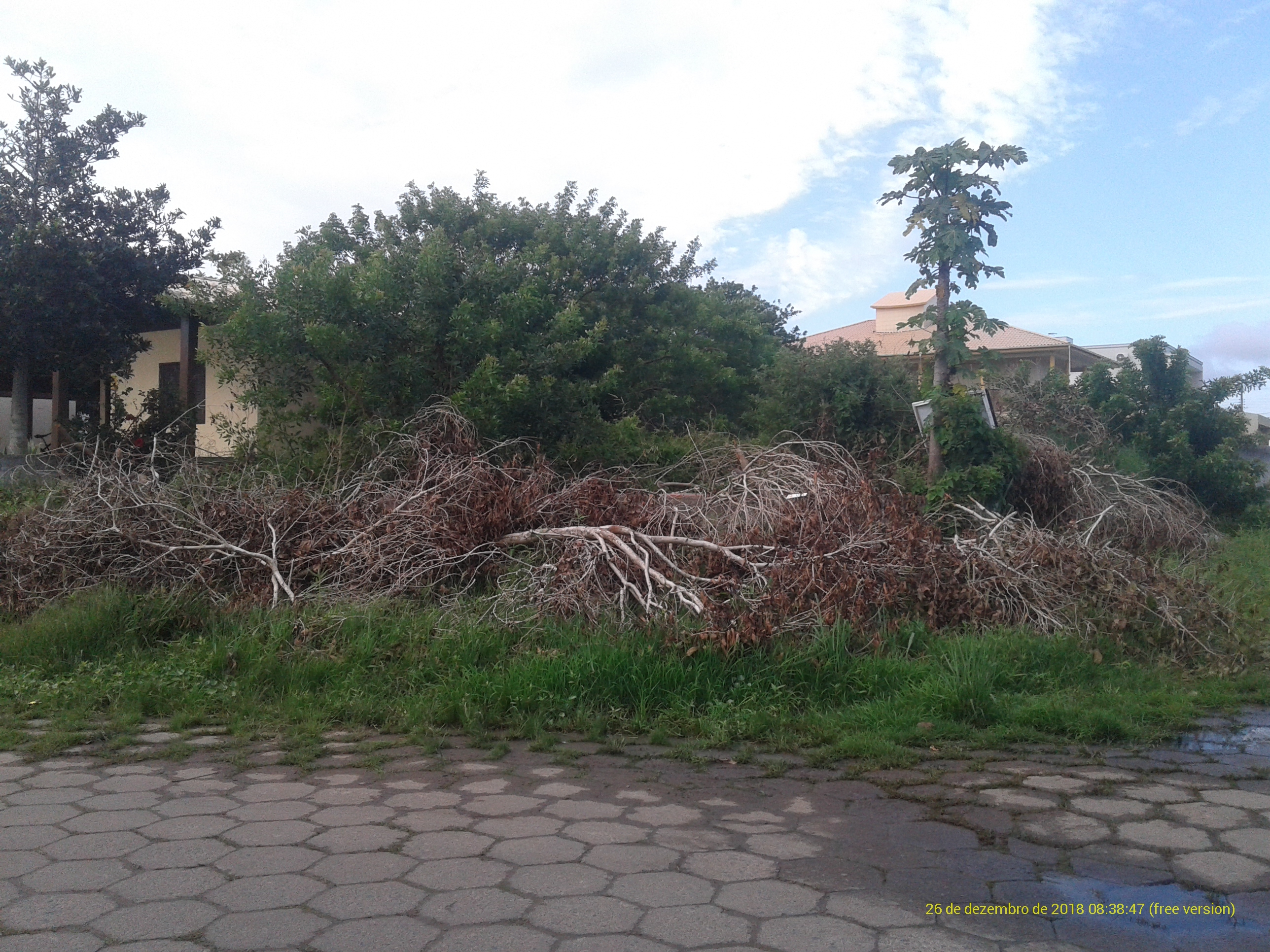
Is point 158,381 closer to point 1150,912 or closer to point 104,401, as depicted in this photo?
point 104,401

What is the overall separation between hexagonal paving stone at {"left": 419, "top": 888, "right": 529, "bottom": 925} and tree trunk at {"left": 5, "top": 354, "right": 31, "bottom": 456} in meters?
13.6

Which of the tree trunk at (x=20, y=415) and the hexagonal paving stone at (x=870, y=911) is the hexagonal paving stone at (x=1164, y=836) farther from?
the tree trunk at (x=20, y=415)

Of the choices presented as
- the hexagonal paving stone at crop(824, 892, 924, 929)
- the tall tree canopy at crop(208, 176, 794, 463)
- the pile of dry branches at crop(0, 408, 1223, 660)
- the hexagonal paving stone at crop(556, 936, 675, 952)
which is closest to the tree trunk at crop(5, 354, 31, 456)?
the tall tree canopy at crop(208, 176, 794, 463)

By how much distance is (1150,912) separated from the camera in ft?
10.2

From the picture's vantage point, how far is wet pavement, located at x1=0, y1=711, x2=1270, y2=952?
2.98 m

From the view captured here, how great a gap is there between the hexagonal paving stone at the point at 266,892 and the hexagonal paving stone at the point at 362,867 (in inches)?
2.7

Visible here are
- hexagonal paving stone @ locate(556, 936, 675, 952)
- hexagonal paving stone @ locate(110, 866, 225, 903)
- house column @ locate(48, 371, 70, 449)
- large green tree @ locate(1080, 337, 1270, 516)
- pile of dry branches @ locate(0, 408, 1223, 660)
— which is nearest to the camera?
hexagonal paving stone @ locate(556, 936, 675, 952)

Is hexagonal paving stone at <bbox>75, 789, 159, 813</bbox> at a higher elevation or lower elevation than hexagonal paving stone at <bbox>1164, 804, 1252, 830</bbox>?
lower

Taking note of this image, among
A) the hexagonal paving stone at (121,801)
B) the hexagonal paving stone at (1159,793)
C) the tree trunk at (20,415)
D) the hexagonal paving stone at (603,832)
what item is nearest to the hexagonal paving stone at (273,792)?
the hexagonal paving stone at (121,801)

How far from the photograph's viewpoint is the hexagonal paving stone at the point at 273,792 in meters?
4.23

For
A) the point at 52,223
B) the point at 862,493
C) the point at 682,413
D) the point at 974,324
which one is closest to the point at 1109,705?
the point at 862,493

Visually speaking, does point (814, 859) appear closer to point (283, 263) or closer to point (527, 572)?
point (527, 572)

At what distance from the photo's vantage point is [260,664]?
19.7 ft

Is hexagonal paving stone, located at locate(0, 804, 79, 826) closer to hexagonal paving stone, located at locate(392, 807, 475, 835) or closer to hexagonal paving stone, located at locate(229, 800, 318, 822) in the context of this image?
hexagonal paving stone, located at locate(229, 800, 318, 822)
